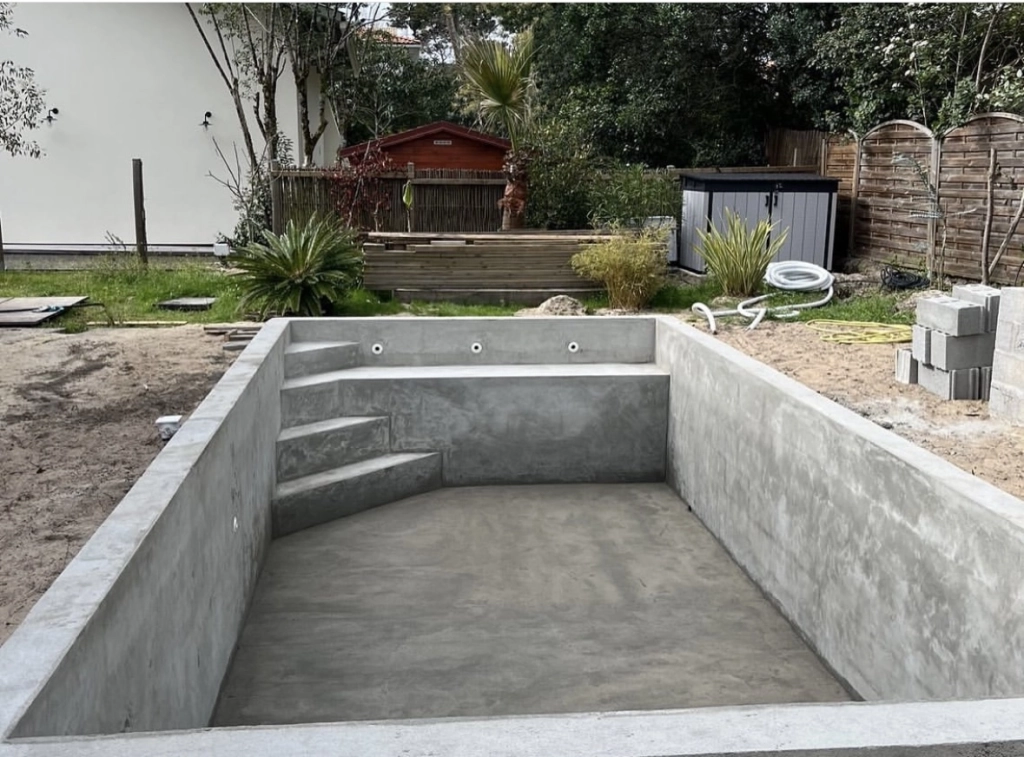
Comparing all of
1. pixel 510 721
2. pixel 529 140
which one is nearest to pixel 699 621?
pixel 510 721

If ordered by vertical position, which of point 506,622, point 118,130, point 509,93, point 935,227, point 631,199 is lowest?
point 506,622

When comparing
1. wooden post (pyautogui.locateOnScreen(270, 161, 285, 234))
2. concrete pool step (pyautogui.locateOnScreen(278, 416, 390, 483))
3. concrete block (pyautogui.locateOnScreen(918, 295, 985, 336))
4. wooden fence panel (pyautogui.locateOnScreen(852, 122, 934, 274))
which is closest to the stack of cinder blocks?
concrete block (pyautogui.locateOnScreen(918, 295, 985, 336))

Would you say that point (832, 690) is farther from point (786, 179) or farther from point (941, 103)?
point (941, 103)

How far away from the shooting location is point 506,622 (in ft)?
16.8

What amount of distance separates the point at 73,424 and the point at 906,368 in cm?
536

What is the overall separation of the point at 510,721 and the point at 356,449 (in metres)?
4.87

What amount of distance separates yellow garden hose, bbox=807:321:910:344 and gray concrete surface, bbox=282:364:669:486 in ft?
6.70

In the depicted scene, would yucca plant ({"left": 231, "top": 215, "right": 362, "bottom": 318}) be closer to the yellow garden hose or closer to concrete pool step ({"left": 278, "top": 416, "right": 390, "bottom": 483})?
concrete pool step ({"left": 278, "top": 416, "right": 390, "bottom": 483})

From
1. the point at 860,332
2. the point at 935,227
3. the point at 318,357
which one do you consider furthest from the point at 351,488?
the point at 935,227

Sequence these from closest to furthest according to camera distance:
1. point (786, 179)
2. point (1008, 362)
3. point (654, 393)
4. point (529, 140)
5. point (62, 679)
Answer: point (62, 679) → point (1008, 362) → point (654, 393) → point (786, 179) → point (529, 140)

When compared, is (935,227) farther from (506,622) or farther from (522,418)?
(506,622)

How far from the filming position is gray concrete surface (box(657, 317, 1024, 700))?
11.1 ft

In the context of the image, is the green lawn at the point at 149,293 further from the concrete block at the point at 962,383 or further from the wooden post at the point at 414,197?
the concrete block at the point at 962,383

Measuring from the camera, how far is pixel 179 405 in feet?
22.0
